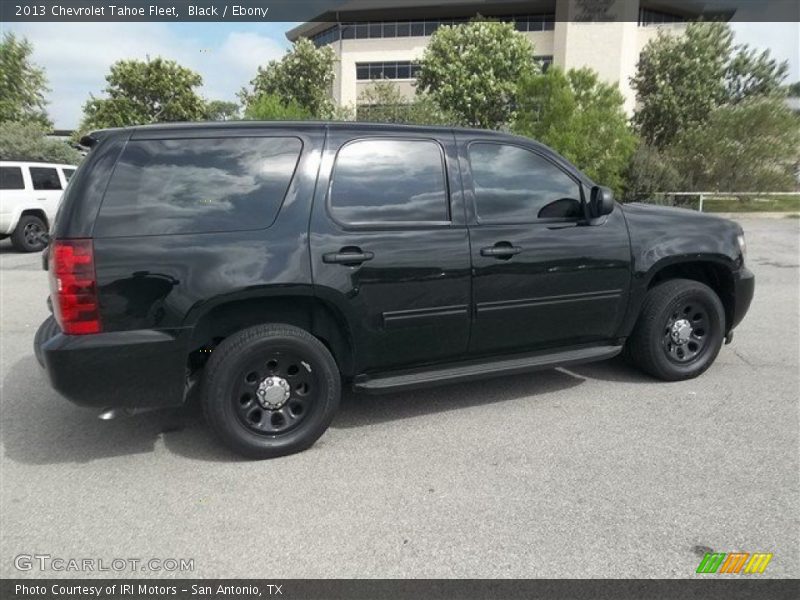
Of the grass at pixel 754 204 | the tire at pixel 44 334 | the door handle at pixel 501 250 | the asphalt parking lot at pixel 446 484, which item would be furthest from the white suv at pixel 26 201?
the grass at pixel 754 204

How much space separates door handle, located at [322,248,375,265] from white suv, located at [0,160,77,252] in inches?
437

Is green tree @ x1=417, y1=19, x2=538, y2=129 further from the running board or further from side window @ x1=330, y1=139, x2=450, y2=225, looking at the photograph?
side window @ x1=330, y1=139, x2=450, y2=225

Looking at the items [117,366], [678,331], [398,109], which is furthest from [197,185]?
[398,109]

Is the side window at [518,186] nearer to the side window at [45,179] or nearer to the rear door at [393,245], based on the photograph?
the rear door at [393,245]

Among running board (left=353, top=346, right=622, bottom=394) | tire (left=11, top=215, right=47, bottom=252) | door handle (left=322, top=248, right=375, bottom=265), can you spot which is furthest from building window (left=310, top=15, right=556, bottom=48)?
door handle (left=322, top=248, right=375, bottom=265)

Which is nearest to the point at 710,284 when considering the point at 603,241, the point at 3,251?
the point at 603,241

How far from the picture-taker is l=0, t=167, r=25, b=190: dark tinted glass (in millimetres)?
12172

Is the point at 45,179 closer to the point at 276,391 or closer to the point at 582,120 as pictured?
the point at 276,391

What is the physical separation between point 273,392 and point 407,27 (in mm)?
48799

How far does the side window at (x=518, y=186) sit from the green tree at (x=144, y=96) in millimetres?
26592

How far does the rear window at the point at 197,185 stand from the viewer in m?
3.12

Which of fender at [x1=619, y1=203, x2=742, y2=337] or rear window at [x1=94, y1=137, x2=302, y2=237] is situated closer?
rear window at [x1=94, y1=137, x2=302, y2=237]

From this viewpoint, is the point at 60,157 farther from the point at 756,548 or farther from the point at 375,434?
the point at 756,548

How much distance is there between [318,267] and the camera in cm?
334
